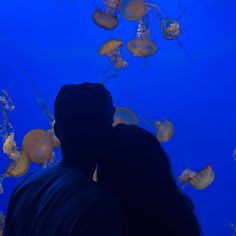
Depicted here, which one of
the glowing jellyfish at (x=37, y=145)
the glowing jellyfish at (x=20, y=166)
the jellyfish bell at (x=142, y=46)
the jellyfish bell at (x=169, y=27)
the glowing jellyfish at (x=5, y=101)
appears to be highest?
the jellyfish bell at (x=169, y=27)

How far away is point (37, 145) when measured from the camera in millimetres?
4691

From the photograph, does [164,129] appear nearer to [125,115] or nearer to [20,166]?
[125,115]

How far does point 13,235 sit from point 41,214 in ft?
0.50

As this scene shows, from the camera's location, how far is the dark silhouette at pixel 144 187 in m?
1.05

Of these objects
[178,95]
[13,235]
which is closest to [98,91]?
[13,235]

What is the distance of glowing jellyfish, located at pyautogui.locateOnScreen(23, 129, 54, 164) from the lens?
4.62m

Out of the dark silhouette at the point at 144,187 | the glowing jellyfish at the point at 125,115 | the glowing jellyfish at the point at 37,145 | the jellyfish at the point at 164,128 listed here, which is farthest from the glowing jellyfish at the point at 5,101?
the dark silhouette at the point at 144,187

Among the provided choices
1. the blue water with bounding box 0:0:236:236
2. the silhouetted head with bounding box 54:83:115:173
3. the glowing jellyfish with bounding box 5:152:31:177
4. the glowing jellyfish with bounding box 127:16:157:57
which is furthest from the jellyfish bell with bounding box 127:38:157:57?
the silhouetted head with bounding box 54:83:115:173

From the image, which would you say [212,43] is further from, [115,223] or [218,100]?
[115,223]

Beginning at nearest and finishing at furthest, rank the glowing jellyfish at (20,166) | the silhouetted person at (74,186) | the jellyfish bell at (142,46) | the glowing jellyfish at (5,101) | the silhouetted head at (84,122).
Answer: the silhouetted person at (74,186) → the silhouetted head at (84,122) → the glowing jellyfish at (20,166) → the jellyfish bell at (142,46) → the glowing jellyfish at (5,101)

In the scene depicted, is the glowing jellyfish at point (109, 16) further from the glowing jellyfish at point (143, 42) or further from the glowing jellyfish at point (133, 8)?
the glowing jellyfish at point (143, 42)

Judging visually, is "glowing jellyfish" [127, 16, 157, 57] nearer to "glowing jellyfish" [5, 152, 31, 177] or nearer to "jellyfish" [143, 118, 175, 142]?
"jellyfish" [143, 118, 175, 142]

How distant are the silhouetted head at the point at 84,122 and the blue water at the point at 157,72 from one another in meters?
5.61

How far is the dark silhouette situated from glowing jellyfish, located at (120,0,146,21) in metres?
4.01
